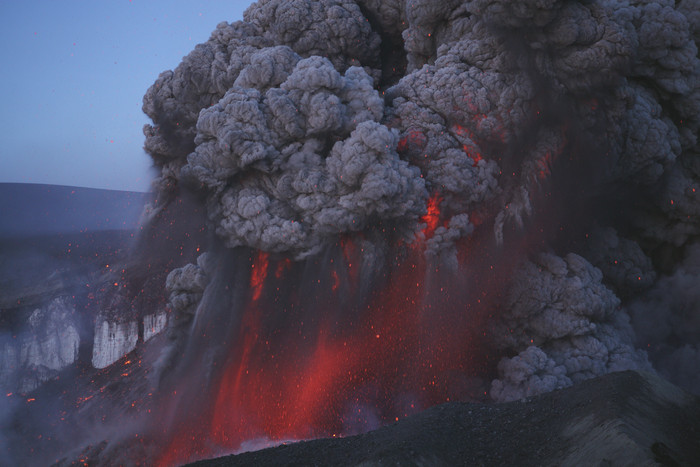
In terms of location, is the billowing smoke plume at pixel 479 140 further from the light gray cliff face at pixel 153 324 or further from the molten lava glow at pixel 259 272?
the light gray cliff face at pixel 153 324

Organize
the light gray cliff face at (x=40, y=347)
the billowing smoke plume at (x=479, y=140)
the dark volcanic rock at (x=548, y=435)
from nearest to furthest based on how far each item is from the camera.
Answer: the dark volcanic rock at (x=548, y=435) < the billowing smoke plume at (x=479, y=140) < the light gray cliff face at (x=40, y=347)

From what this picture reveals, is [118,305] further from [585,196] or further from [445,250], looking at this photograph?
[585,196]

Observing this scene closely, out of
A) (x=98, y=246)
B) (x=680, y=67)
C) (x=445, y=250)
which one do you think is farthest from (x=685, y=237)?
(x=98, y=246)

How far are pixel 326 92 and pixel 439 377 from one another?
5978mm

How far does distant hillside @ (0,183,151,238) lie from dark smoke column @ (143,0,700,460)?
11062mm

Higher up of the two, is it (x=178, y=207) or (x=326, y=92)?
(x=326, y=92)

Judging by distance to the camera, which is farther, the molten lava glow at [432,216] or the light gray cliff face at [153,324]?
the light gray cliff face at [153,324]

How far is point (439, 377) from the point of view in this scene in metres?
11.8

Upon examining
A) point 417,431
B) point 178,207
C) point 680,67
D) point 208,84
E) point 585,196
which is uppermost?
point 208,84

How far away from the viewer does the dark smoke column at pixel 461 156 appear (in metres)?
10.4

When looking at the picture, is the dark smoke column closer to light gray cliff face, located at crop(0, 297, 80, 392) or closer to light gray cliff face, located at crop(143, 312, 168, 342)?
light gray cliff face, located at crop(143, 312, 168, 342)

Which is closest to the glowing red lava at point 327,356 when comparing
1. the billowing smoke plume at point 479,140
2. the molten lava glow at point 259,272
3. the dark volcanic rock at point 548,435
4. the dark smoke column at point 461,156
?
the molten lava glow at point 259,272

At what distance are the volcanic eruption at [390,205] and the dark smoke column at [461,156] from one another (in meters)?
0.04

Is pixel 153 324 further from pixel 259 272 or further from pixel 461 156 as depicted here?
pixel 461 156
